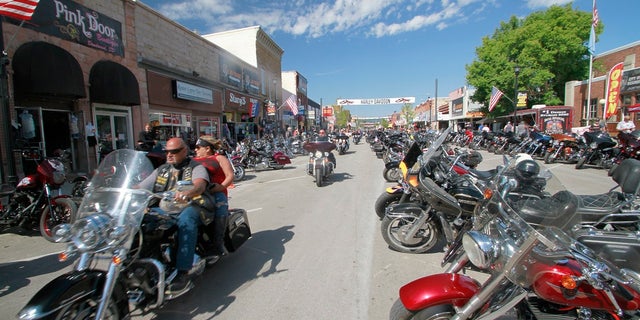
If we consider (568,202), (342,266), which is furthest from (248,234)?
(568,202)

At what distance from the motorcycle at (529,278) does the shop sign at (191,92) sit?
16121mm

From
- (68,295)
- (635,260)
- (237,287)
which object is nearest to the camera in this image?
(68,295)

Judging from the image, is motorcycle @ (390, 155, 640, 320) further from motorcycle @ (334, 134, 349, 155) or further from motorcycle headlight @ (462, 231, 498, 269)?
motorcycle @ (334, 134, 349, 155)

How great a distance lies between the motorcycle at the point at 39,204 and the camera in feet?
16.8

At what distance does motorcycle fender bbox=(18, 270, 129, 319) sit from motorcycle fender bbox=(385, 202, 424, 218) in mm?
3077

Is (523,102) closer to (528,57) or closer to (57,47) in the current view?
(528,57)

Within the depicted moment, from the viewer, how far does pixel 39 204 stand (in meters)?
5.24

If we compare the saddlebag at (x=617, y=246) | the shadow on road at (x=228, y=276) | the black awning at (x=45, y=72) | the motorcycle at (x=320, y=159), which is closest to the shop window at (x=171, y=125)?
the black awning at (x=45, y=72)

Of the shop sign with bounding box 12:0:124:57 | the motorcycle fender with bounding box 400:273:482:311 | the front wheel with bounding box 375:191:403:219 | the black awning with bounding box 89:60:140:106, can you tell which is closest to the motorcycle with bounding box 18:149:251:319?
the motorcycle fender with bounding box 400:273:482:311

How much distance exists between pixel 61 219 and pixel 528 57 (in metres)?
33.5

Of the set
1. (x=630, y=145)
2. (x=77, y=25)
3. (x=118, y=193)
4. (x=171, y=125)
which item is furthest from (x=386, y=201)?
(x=171, y=125)

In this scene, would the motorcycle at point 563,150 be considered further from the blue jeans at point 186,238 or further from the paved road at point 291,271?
the blue jeans at point 186,238

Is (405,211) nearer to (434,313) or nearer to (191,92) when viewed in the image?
(434,313)

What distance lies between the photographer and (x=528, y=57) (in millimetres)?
27750
